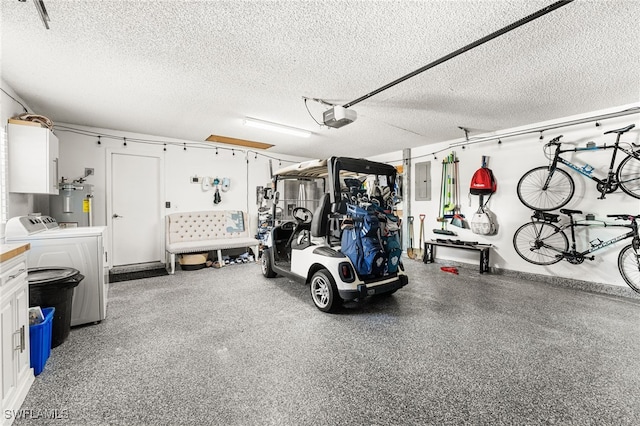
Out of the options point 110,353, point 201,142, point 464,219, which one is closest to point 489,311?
point 464,219

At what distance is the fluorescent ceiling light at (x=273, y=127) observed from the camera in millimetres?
4426

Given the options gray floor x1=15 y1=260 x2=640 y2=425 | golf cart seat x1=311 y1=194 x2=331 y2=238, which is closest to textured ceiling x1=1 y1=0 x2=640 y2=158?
golf cart seat x1=311 y1=194 x2=331 y2=238

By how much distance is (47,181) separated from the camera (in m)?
3.10

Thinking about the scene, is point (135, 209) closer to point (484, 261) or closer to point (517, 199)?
point (484, 261)

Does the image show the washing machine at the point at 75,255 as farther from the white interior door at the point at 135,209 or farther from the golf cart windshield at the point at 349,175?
the white interior door at the point at 135,209

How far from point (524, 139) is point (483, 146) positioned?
0.67 m

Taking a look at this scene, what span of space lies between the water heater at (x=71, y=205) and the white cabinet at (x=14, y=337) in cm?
298

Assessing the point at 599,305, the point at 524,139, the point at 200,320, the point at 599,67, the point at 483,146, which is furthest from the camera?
the point at 483,146

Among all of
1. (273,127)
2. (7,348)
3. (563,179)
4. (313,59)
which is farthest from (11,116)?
(563,179)

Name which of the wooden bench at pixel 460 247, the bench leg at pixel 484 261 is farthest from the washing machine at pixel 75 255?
the bench leg at pixel 484 261

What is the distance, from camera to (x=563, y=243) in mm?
4301

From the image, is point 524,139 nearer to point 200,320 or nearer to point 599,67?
point 599,67

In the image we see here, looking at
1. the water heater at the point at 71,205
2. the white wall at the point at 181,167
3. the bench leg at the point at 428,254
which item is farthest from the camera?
the bench leg at the point at 428,254

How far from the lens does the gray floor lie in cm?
160
